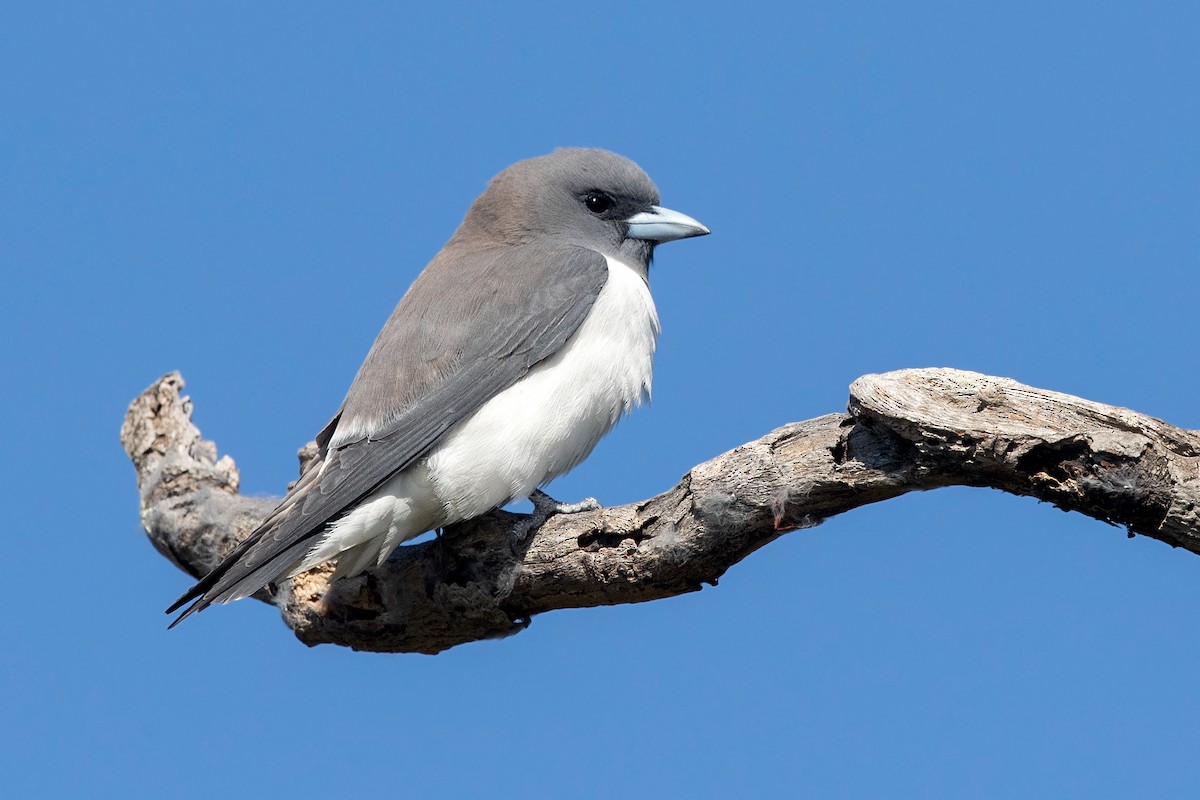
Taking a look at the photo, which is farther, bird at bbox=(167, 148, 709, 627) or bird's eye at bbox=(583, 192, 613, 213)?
bird's eye at bbox=(583, 192, 613, 213)

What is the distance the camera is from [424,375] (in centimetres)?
586

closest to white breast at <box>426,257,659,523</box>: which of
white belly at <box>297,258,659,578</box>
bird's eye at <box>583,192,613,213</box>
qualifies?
white belly at <box>297,258,659,578</box>

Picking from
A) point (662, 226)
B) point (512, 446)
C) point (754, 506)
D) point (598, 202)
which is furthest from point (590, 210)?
point (754, 506)

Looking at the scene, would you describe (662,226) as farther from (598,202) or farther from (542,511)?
(542,511)

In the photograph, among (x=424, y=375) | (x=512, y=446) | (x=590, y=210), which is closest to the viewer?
(x=512, y=446)

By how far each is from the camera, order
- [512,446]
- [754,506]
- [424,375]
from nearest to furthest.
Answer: [754,506] < [512,446] < [424,375]

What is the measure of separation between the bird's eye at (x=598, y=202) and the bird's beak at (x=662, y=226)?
0.48ft

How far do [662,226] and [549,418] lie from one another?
157 cm

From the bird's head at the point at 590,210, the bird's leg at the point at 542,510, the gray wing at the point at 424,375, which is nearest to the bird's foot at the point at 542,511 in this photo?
the bird's leg at the point at 542,510

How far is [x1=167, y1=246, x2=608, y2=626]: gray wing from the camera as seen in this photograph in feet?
17.8

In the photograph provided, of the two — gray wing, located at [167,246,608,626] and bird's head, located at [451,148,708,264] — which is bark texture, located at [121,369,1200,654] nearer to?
gray wing, located at [167,246,608,626]

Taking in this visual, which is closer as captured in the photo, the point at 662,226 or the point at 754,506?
the point at 754,506

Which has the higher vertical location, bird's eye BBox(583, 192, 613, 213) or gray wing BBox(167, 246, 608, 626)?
bird's eye BBox(583, 192, 613, 213)

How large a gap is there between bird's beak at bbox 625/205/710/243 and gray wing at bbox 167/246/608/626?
0.52 m
